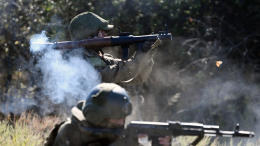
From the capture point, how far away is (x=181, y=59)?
925cm

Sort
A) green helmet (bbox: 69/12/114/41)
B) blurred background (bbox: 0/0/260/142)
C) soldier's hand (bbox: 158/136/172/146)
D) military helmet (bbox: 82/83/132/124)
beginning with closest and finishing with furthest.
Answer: military helmet (bbox: 82/83/132/124)
soldier's hand (bbox: 158/136/172/146)
green helmet (bbox: 69/12/114/41)
blurred background (bbox: 0/0/260/142)

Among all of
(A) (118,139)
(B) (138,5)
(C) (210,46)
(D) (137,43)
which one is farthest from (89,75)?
(C) (210,46)

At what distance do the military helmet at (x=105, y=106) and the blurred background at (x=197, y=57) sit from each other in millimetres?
5594

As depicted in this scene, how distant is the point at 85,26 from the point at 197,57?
16.8ft

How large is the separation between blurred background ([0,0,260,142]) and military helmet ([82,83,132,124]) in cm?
559

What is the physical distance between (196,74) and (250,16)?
2.16 metres

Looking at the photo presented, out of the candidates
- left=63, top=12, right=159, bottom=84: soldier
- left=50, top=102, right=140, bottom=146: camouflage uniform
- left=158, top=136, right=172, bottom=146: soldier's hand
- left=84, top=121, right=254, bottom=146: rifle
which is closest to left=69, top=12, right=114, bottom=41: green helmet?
left=63, top=12, right=159, bottom=84: soldier

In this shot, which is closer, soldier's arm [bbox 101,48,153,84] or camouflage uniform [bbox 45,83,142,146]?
camouflage uniform [bbox 45,83,142,146]

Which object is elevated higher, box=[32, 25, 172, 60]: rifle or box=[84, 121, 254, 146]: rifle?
box=[32, 25, 172, 60]: rifle

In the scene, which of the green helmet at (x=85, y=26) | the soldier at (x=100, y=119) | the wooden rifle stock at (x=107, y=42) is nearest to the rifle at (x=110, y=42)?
the wooden rifle stock at (x=107, y=42)

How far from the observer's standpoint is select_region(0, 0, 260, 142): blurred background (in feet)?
28.8

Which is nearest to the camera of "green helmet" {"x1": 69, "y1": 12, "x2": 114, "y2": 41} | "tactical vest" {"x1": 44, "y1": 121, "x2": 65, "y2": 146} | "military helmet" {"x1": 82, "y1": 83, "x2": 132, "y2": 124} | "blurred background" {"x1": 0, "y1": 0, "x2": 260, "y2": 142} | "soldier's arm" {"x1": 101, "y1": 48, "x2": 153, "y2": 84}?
"military helmet" {"x1": 82, "y1": 83, "x2": 132, "y2": 124}

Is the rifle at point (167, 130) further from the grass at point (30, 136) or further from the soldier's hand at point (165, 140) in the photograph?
the grass at point (30, 136)

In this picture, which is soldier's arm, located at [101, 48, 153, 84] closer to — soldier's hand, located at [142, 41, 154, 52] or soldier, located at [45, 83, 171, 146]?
soldier's hand, located at [142, 41, 154, 52]
